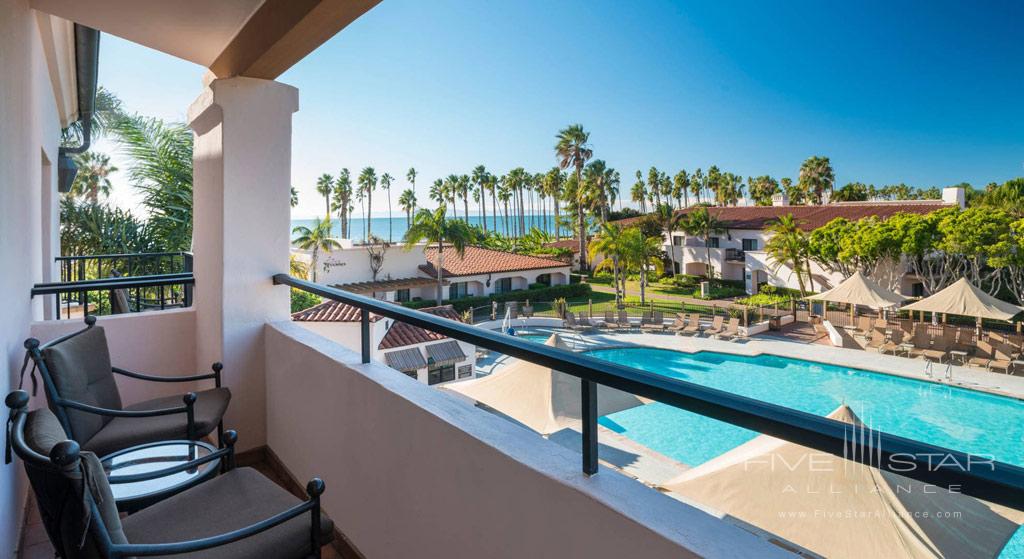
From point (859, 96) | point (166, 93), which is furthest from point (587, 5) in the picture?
point (166, 93)

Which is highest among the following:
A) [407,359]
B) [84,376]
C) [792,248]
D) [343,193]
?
[343,193]

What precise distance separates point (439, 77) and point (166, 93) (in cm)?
5596

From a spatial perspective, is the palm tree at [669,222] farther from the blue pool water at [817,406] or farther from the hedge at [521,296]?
the blue pool water at [817,406]

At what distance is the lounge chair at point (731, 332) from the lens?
21.6m

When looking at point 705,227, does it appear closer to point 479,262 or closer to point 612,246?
point 612,246

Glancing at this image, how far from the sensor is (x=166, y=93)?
21859 millimetres

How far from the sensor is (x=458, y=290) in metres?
29.4

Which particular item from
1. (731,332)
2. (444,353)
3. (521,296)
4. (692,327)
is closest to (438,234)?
(521,296)

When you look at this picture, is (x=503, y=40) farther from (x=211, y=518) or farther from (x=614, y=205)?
(x=211, y=518)

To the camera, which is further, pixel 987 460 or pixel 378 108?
pixel 378 108

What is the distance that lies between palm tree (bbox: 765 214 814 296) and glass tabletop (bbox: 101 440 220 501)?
3386 centimetres

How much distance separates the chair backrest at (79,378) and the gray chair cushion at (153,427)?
1.9 inches

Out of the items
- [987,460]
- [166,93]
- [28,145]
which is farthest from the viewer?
[166,93]

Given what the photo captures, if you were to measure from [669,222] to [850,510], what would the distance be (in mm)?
37355
